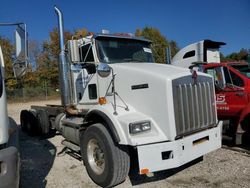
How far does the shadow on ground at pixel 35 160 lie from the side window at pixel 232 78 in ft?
15.9

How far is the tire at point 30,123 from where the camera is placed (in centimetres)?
962

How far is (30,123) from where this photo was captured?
10055 mm

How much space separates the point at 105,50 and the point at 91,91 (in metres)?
0.97

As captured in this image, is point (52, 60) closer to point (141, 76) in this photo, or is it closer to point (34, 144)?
point (34, 144)

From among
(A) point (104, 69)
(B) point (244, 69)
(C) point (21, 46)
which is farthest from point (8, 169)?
(B) point (244, 69)

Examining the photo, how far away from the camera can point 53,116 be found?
9023mm

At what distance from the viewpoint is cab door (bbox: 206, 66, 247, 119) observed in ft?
24.1

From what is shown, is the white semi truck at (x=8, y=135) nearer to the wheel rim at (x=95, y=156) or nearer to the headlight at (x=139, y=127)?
the wheel rim at (x=95, y=156)

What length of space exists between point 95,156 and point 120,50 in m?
2.33

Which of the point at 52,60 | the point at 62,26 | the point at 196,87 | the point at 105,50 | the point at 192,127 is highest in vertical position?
the point at 52,60

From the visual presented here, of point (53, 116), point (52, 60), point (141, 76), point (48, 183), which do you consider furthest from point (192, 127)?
point (52, 60)

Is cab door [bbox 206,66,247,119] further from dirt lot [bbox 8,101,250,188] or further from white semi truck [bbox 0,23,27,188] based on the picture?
white semi truck [bbox 0,23,27,188]

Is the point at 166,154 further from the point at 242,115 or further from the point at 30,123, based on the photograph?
the point at 30,123

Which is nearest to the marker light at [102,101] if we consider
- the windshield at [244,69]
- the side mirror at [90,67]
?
the side mirror at [90,67]
